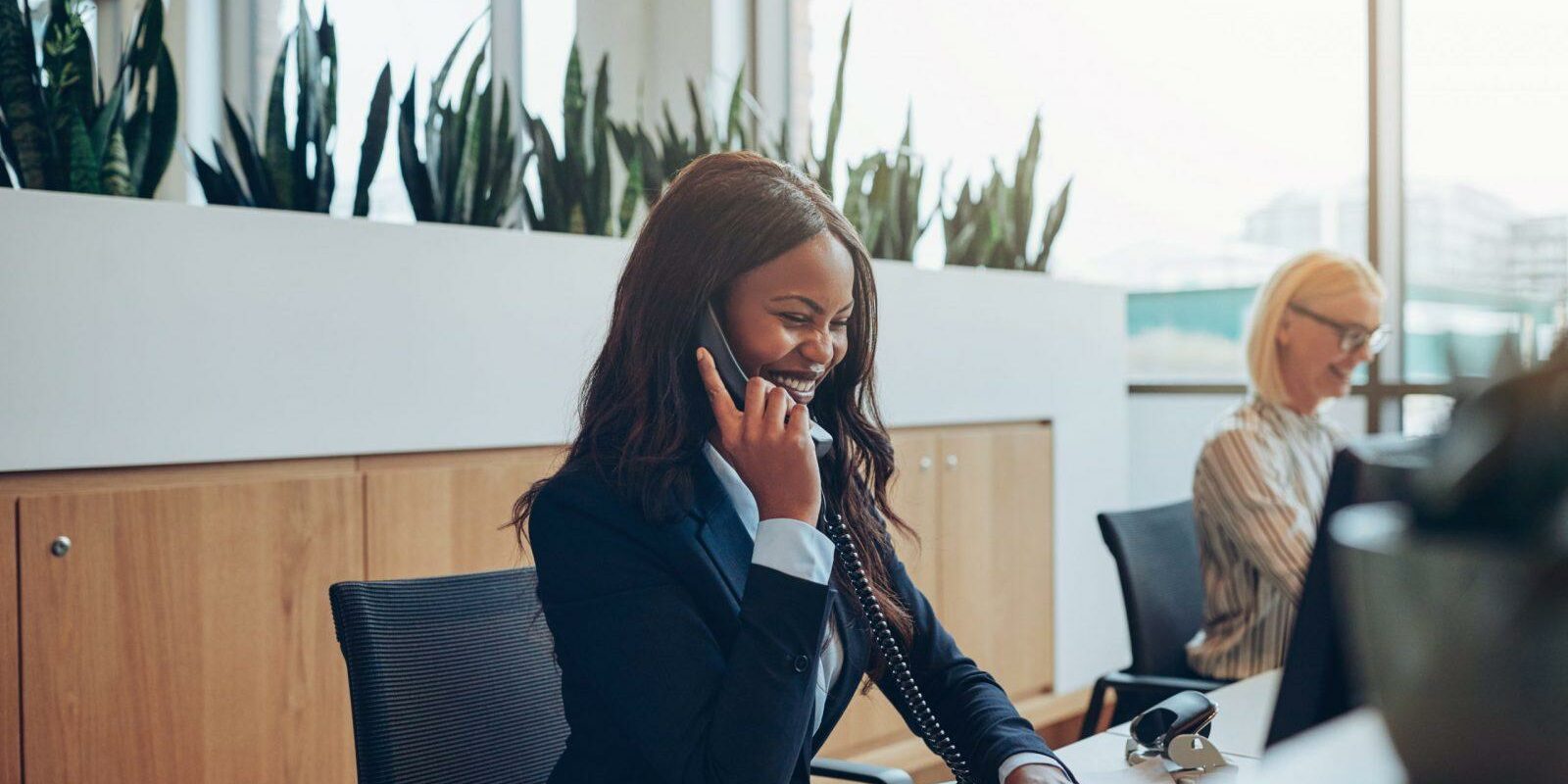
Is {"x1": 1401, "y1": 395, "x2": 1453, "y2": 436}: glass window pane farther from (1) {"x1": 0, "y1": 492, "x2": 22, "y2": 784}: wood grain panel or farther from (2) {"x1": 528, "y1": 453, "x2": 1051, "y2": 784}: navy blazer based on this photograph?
(1) {"x1": 0, "y1": 492, "x2": 22, "y2": 784}: wood grain panel

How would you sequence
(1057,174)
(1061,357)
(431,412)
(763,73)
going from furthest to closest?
1. (763,73)
2. (1057,174)
3. (1061,357)
4. (431,412)

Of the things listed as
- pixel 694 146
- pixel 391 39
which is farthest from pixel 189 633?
pixel 391 39

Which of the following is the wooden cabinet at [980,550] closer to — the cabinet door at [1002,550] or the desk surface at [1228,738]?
the cabinet door at [1002,550]

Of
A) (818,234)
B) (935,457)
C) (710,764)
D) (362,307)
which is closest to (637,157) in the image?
(362,307)

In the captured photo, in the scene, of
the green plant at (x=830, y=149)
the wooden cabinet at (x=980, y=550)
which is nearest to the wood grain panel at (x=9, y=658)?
the wooden cabinet at (x=980, y=550)

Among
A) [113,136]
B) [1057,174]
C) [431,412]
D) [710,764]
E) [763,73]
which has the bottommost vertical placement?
[710,764]

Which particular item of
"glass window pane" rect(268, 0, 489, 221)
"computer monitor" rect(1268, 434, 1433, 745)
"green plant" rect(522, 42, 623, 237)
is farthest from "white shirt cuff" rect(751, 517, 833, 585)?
"glass window pane" rect(268, 0, 489, 221)

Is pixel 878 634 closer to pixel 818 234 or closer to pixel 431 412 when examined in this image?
pixel 818 234

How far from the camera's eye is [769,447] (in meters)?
1.32

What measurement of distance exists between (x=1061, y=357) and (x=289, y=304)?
88.4 inches

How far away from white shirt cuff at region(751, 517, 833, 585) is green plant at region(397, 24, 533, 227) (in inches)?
59.4

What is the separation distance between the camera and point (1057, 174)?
466 centimetres

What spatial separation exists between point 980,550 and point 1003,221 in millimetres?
957

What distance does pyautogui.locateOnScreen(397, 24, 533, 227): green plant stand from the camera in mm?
2506
